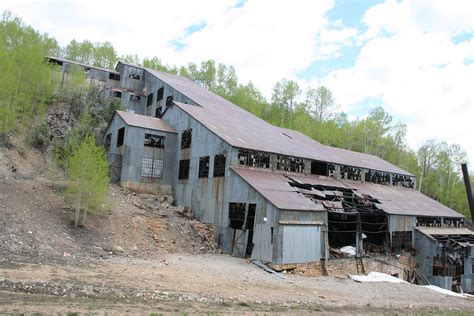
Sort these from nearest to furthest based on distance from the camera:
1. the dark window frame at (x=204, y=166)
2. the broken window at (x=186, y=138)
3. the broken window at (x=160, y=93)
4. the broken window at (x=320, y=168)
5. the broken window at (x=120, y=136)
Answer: the dark window frame at (x=204, y=166) < the broken window at (x=186, y=138) < the broken window at (x=120, y=136) < the broken window at (x=320, y=168) < the broken window at (x=160, y=93)

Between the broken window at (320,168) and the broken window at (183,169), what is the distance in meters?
9.96

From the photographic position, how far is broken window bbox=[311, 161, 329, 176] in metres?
33.7

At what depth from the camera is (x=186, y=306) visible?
12273 mm

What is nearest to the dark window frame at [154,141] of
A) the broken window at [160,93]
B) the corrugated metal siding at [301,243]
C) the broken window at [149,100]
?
the broken window at [160,93]

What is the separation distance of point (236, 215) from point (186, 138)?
30.0ft

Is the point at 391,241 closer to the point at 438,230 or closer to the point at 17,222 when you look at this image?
the point at 438,230

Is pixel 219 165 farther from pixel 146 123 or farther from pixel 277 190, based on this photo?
pixel 146 123

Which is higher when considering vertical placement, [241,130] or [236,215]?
[241,130]

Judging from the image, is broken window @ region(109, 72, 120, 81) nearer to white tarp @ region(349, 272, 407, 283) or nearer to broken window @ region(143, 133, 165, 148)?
broken window @ region(143, 133, 165, 148)

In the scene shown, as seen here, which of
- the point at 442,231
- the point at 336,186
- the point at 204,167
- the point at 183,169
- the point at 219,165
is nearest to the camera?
the point at 219,165

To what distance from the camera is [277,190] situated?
83.6 ft

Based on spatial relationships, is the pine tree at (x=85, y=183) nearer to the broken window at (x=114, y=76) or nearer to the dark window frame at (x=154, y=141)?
the dark window frame at (x=154, y=141)

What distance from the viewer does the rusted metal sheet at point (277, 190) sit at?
77.2 ft

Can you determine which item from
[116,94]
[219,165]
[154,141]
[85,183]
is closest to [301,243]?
[219,165]
